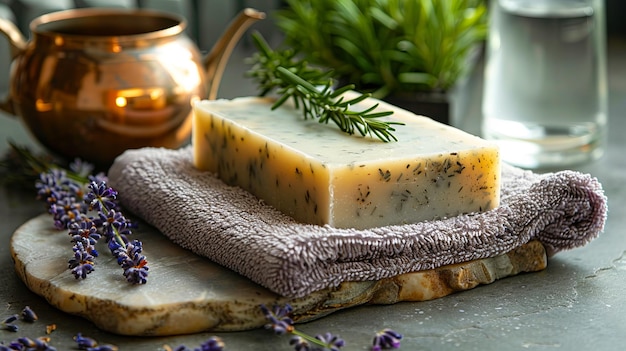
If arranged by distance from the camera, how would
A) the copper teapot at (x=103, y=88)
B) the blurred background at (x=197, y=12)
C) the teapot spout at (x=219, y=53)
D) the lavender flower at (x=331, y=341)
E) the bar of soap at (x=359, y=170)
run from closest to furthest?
the lavender flower at (x=331, y=341), the bar of soap at (x=359, y=170), the copper teapot at (x=103, y=88), the teapot spout at (x=219, y=53), the blurred background at (x=197, y=12)

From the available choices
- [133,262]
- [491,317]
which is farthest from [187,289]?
[491,317]

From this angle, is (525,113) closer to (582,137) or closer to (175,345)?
(582,137)

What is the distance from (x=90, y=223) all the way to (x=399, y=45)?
59cm

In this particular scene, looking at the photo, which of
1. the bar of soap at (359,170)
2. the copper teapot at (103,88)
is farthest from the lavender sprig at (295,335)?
the copper teapot at (103,88)

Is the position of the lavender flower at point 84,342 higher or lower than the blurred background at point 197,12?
lower

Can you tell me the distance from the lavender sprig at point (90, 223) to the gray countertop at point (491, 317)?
0.06 metres

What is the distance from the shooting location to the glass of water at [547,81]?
1250 millimetres

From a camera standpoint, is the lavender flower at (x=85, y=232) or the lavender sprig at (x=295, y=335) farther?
the lavender flower at (x=85, y=232)

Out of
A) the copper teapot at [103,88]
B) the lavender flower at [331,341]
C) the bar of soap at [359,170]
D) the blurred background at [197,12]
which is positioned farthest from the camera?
the blurred background at [197,12]

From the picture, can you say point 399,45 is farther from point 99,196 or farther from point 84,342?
point 84,342

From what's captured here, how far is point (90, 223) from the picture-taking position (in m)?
0.95

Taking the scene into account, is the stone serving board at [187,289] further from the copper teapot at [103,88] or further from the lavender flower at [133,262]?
the copper teapot at [103,88]

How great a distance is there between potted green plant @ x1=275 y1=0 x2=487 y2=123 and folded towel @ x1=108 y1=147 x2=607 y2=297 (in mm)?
354

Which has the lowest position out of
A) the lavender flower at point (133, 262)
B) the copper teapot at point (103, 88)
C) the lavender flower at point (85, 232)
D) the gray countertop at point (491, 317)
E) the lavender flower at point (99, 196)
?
the gray countertop at point (491, 317)
